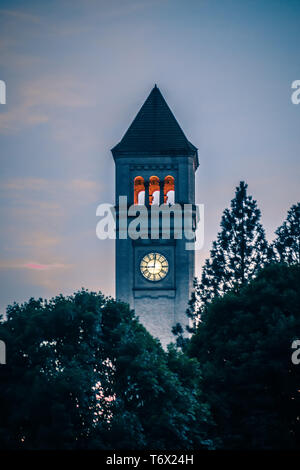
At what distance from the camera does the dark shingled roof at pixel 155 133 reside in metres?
56.5

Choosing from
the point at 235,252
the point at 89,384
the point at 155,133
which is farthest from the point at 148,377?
the point at 155,133

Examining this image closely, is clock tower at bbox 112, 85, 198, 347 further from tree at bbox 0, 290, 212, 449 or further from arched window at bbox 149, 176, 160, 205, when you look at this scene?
tree at bbox 0, 290, 212, 449

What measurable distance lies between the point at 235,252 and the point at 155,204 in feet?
25.6

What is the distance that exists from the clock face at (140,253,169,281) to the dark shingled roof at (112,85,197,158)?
22.1ft

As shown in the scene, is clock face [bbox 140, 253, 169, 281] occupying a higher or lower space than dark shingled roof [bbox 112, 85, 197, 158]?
lower

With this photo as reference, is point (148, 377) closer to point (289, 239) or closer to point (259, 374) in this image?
point (259, 374)

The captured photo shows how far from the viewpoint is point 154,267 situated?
2124 inches

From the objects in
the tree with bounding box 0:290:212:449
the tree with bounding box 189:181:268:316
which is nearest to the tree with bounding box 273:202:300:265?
the tree with bounding box 189:181:268:316

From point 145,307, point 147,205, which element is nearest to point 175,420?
point 145,307

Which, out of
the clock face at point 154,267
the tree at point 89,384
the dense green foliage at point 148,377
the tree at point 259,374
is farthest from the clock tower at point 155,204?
the tree at point 89,384

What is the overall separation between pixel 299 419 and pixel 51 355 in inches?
425

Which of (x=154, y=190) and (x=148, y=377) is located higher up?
(x=154, y=190)

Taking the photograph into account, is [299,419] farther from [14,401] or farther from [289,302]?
[14,401]

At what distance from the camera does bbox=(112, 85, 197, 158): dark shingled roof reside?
2223 inches
